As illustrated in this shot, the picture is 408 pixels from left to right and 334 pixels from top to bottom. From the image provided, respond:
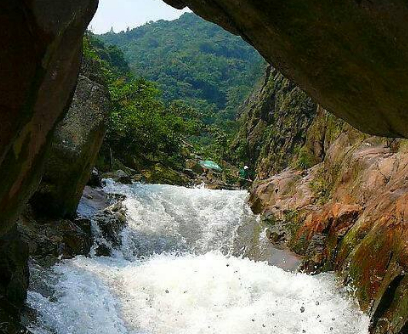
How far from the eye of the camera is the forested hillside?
95.6 metres

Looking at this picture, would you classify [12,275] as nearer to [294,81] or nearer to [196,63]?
[294,81]

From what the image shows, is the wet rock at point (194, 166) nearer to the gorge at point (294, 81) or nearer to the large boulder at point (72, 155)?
the large boulder at point (72, 155)

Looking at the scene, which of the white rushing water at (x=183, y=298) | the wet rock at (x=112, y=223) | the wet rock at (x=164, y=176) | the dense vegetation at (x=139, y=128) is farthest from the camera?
the wet rock at (x=164, y=176)

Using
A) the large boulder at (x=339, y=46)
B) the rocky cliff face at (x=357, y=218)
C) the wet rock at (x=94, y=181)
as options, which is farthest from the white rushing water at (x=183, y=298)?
the large boulder at (x=339, y=46)

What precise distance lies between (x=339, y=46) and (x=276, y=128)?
3356 centimetres

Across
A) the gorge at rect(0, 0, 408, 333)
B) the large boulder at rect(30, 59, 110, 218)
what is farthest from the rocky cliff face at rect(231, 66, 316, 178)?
the gorge at rect(0, 0, 408, 333)

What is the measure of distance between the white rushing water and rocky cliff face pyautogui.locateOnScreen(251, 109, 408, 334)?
1.98ft

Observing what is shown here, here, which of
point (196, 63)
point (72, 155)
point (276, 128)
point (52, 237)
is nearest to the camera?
point (52, 237)

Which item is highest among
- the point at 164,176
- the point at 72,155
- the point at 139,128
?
the point at 139,128

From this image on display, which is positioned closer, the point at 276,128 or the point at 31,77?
the point at 31,77

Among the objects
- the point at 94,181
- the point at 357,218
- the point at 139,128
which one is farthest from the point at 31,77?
the point at 139,128

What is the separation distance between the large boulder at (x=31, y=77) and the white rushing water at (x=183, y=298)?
297 cm

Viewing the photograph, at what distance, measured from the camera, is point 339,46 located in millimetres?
4738

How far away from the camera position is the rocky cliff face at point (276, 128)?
33281 millimetres
